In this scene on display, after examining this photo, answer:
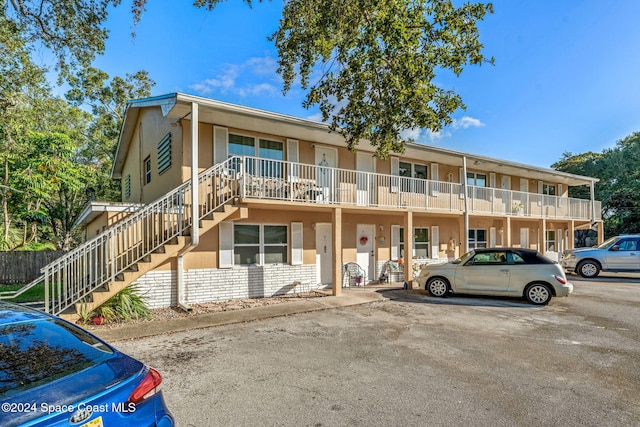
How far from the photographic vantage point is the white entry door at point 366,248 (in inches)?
527

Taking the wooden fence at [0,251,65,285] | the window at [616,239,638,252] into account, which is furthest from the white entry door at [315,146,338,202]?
the wooden fence at [0,251,65,285]

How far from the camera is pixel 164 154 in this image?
11023 mm

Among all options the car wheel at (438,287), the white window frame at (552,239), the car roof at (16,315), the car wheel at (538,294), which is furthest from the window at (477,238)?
the car roof at (16,315)

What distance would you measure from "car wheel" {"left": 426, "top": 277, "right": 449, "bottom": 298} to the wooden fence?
17.6 meters

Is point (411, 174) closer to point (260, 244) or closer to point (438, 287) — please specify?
point (438, 287)

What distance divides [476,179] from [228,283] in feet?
46.9

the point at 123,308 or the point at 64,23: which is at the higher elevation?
the point at 64,23

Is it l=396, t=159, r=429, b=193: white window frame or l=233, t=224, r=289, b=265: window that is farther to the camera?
l=396, t=159, r=429, b=193: white window frame

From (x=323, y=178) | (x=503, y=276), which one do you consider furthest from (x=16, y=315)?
(x=503, y=276)

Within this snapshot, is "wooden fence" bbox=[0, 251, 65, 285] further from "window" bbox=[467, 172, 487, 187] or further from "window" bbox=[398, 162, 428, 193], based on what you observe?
"window" bbox=[467, 172, 487, 187]

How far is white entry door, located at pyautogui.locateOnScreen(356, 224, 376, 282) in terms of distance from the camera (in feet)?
43.9

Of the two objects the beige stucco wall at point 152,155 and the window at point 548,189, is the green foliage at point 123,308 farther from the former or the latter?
the window at point 548,189

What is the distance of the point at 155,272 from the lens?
903 centimetres

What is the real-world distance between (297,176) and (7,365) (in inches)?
356
